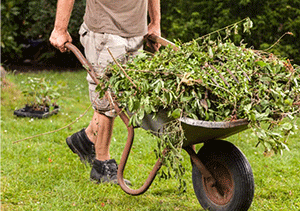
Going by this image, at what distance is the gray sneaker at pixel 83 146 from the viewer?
3.76 metres

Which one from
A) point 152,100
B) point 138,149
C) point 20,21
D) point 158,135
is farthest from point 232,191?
point 20,21

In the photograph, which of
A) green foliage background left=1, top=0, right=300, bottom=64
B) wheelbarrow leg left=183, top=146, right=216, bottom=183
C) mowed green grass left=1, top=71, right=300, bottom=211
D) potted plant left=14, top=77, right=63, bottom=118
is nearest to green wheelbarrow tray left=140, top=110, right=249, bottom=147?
wheelbarrow leg left=183, top=146, right=216, bottom=183

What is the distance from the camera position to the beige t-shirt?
3.21 meters

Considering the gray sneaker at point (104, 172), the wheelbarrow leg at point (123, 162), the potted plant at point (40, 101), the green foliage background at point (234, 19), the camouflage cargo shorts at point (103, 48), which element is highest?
the camouflage cargo shorts at point (103, 48)

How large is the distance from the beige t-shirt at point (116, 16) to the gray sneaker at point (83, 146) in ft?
3.27

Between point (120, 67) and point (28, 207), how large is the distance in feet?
4.38

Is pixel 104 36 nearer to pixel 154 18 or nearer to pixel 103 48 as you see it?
pixel 103 48

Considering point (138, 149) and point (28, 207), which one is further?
point (138, 149)

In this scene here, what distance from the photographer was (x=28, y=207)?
310 cm

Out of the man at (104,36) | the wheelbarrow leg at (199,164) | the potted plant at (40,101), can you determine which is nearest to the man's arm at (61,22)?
the man at (104,36)

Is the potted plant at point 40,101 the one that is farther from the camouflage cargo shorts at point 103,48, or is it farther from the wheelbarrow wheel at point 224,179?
the wheelbarrow wheel at point 224,179

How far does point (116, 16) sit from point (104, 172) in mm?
1253

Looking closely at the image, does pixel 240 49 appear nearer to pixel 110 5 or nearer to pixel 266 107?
pixel 266 107

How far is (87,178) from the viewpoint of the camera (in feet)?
11.8
